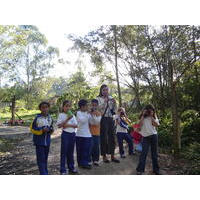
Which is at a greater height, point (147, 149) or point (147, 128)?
point (147, 128)

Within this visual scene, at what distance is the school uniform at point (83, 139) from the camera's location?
122 inches

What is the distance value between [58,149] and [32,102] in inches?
31.7

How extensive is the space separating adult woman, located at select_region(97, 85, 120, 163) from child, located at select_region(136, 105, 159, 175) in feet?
1.24

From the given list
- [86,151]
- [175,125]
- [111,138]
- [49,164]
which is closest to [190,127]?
[175,125]

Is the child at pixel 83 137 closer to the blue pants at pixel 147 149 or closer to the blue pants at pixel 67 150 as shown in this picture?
the blue pants at pixel 67 150

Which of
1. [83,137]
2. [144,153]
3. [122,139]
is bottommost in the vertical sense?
[144,153]

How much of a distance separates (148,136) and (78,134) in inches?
35.8

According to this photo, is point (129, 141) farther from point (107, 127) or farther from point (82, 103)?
point (82, 103)

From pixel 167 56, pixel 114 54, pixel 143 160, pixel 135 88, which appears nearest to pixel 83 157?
pixel 143 160

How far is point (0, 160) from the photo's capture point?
10.7 feet

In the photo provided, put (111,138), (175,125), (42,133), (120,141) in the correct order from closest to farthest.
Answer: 1. (42,133)
2. (111,138)
3. (120,141)
4. (175,125)

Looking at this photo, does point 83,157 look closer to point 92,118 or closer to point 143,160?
point 92,118

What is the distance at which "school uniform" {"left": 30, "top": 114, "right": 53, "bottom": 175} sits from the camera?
2789 mm

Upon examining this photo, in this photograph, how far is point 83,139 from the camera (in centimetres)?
311
